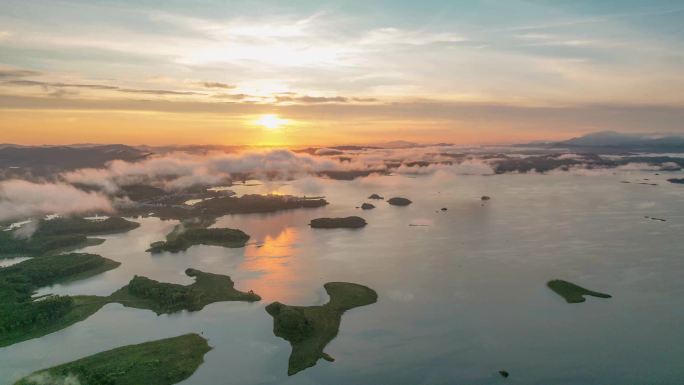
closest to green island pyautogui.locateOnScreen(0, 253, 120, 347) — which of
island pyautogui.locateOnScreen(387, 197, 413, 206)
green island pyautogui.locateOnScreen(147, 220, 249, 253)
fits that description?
green island pyautogui.locateOnScreen(147, 220, 249, 253)

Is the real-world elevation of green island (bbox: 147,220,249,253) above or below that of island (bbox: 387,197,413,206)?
below

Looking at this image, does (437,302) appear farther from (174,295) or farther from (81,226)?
(81,226)

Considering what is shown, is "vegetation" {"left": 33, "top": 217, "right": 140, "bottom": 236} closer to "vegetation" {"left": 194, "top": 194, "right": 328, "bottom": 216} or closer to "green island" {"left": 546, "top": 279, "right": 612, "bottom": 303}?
"vegetation" {"left": 194, "top": 194, "right": 328, "bottom": 216}

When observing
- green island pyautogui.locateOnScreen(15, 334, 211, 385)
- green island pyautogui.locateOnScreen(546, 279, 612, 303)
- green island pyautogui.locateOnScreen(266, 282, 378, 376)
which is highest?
green island pyautogui.locateOnScreen(546, 279, 612, 303)

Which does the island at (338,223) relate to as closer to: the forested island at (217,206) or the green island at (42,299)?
the forested island at (217,206)

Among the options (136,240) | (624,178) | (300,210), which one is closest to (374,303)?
(136,240)

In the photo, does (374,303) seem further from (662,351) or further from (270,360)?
(662,351)
